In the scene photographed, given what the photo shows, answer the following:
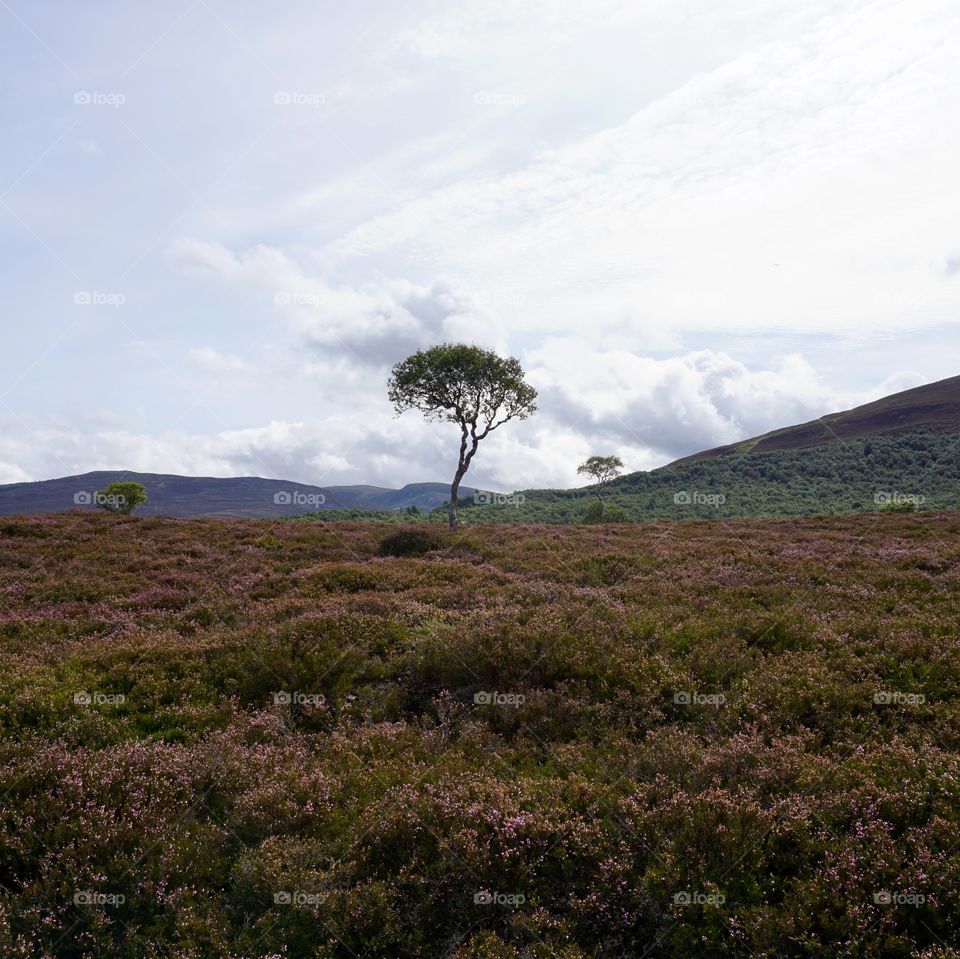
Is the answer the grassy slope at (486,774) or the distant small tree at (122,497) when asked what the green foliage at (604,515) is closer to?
the distant small tree at (122,497)

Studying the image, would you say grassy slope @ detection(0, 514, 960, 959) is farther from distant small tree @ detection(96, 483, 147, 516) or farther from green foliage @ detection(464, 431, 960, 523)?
green foliage @ detection(464, 431, 960, 523)

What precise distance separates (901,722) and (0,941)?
10.3m

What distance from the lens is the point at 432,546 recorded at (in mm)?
24328

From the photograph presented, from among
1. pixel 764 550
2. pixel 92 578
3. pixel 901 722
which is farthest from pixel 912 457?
pixel 92 578

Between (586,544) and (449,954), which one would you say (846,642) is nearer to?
(449,954)

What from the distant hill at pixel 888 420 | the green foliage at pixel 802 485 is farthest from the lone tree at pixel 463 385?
the distant hill at pixel 888 420

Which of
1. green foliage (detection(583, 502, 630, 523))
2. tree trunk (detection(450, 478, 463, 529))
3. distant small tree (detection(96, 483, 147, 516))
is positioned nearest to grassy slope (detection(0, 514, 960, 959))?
tree trunk (detection(450, 478, 463, 529))

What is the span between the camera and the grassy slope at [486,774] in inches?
195

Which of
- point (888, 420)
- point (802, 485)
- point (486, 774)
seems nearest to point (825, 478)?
point (802, 485)

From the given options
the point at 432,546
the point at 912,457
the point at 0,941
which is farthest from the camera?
the point at 912,457

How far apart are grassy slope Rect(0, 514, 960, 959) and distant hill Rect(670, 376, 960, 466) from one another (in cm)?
10933

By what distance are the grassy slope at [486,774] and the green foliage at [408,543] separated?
8367mm

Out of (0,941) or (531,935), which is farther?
(531,935)

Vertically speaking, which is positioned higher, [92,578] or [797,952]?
[92,578]
